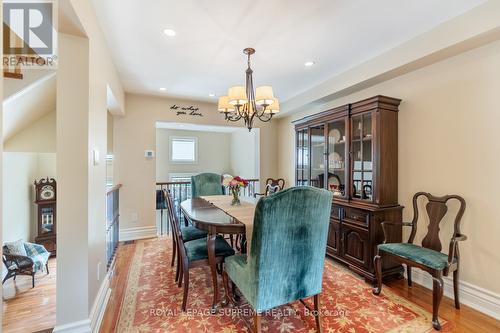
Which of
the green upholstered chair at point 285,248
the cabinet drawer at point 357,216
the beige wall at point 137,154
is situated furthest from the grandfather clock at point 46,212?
the cabinet drawer at point 357,216

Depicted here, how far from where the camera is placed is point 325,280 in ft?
8.70

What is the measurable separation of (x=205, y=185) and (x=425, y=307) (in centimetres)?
303

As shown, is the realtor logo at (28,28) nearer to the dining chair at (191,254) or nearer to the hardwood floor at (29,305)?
the dining chair at (191,254)

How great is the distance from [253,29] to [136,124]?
2870 millimetres

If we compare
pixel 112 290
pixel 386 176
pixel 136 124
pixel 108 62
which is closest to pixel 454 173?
pixel 386 176

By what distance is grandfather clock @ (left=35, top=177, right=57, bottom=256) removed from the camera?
11.8 ft

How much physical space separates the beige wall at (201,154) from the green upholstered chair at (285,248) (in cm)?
699

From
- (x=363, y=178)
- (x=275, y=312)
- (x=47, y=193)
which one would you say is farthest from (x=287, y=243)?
(x=47, y=193)

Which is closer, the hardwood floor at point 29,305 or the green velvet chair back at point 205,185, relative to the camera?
the hardwood floor at point 29,305

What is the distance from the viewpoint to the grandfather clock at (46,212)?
3.60 m

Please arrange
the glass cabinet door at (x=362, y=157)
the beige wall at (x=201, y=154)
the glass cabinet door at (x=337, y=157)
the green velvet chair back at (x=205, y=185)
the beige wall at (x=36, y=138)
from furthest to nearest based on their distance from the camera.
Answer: the beige wall at (x=201, y=154), the green velvet chair back at (x=205, y=185), the beige wall at (x=36, y=138), the glass cabinet door at (x=337, y=157), the glass cabinet door at (x=362, y=157)

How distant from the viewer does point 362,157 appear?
2.82 metres

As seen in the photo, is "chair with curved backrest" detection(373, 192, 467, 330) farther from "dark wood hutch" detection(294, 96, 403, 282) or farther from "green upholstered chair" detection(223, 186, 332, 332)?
"green upholstered chair" detection(223, 186, 332, 332)

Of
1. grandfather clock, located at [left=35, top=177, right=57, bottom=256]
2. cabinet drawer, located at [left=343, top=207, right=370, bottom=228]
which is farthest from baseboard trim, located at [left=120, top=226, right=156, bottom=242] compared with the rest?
cabinet drawer, located at [left=343, top=207, right=370, bottom=228]
